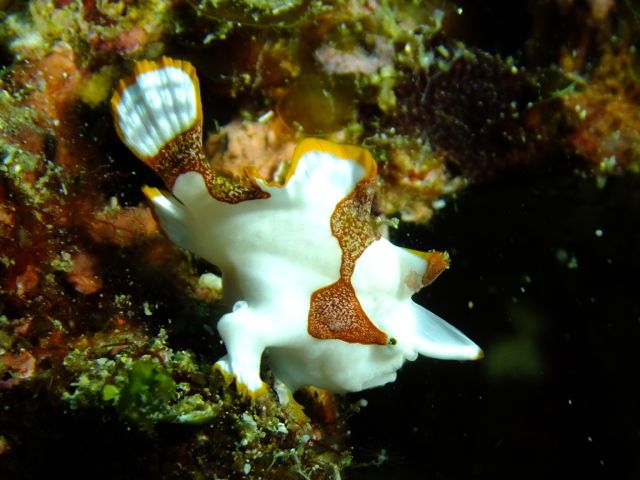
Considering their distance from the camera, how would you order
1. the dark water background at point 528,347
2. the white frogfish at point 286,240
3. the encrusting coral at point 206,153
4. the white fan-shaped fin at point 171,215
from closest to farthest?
the encrusting coral at point 206,153 < the white frogfish at point 286,240 < the white fan-shaped fin at point 171,215 < the dark water background at point 528,347

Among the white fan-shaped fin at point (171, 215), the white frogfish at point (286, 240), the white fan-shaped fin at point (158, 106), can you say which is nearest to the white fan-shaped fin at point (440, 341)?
the white frogfish at point (286, 240)

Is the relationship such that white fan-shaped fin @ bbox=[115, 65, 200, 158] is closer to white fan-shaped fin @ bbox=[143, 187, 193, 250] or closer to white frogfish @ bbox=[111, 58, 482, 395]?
white frogfish @ bbox=[111, 58, 482, 395]

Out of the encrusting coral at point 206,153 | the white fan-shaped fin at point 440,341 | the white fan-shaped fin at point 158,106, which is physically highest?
the white fan-shaped fin at point 158,106

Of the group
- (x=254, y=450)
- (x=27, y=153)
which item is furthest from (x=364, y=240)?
(x=27, y=153)

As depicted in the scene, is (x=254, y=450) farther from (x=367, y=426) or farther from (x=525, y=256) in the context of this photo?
Answer: (x=525, y=256)

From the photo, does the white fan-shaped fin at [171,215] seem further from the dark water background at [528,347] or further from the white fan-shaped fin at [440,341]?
the dark water background at [528,347]

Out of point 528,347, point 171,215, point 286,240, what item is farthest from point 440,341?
point 171,215
